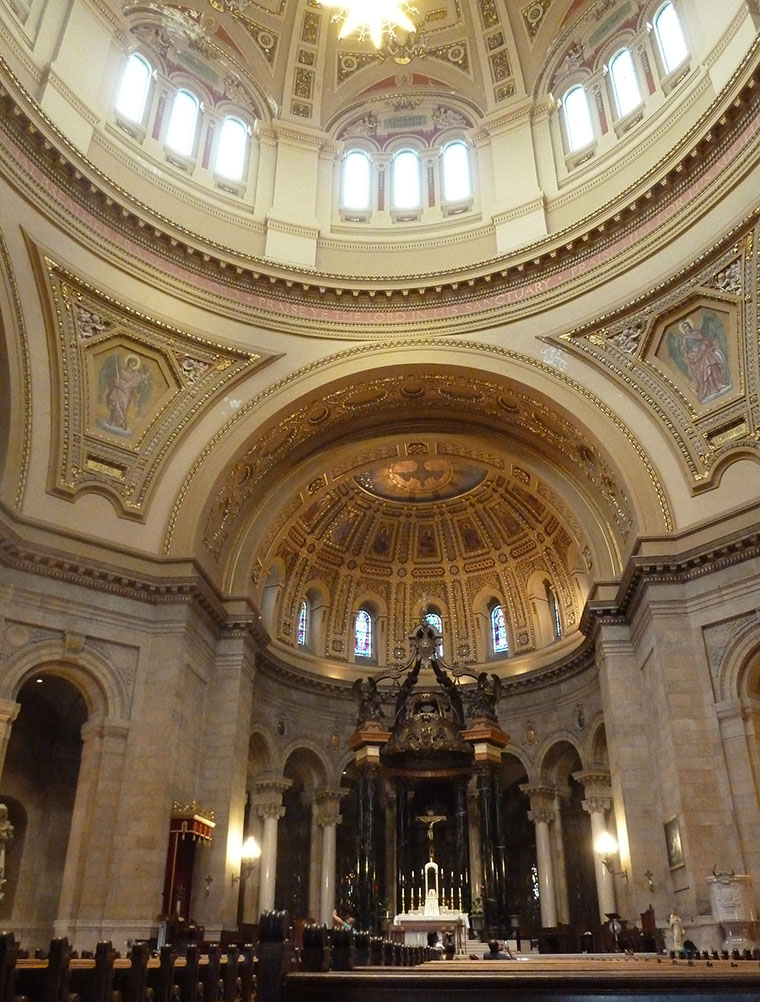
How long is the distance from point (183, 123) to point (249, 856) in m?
19.9

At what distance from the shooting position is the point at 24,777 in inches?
747

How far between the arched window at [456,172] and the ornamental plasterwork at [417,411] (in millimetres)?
5873

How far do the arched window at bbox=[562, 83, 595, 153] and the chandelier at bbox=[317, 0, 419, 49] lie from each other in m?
4.69

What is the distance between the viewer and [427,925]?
18.7 metres

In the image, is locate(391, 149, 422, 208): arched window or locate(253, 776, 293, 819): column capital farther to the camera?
locate(253, 776, 293, 819): column capital

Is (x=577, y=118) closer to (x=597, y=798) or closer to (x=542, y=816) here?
(x=597, y=798)

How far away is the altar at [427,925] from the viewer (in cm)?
1836

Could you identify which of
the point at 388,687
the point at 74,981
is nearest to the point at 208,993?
the point at 74,981

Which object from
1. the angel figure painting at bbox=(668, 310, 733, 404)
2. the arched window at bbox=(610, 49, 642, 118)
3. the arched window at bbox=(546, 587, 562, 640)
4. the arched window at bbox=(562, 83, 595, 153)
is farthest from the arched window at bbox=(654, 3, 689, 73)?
the arched window at bbox=(546, 587, 562, 640)

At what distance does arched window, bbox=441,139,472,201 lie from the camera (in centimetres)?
2323

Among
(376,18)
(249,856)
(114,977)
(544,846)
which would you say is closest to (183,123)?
(376,18)

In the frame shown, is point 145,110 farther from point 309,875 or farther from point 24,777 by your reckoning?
point 309,875

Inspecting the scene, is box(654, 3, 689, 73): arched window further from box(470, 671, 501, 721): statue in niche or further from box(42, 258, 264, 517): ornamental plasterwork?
box(470, 671, 501, 721): statue in niche

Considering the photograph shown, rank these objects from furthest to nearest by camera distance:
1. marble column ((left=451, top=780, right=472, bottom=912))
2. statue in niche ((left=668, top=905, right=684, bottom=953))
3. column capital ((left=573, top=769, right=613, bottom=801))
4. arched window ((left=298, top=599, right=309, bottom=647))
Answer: arched window ((left=298, top=599, right=309, bottom=647))
column capital ((left=573, top=769, right=613, bottom=801))
marble column ((left=451, top=780, right=472, bottom=912))
statue in niche ((left=668, top=905, right=684, bottom=953))
